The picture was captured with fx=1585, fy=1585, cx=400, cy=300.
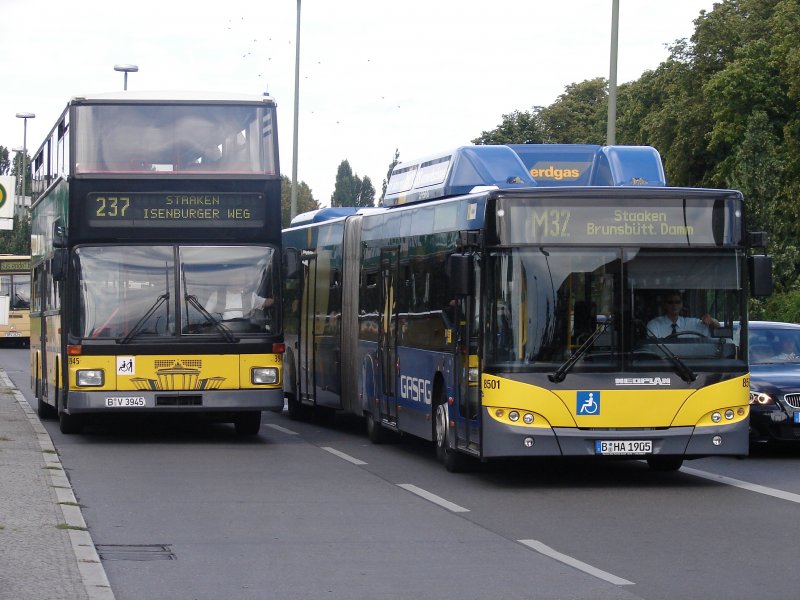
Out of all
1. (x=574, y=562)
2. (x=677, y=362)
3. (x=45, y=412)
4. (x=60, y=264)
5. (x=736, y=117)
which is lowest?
(x=45, y=412)

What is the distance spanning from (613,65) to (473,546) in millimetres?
17459

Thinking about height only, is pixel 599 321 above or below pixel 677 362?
above

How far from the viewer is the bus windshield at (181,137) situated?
784 inches

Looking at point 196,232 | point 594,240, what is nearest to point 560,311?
point 594,240

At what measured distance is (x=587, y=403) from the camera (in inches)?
574

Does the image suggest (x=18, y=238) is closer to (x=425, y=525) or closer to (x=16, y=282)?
(x=16, y=282)

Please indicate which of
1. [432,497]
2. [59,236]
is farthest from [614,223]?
[59,236]

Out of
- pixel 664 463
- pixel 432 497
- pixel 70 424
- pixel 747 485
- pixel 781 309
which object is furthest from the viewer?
pixel 781 309

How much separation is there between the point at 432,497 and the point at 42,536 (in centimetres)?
428

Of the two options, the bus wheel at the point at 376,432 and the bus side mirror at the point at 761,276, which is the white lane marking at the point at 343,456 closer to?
the bus wheel at the point at 376,432

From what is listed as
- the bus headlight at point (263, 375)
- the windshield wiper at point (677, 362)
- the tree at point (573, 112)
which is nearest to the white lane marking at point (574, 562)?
the windshield wiper at point (677, 362)

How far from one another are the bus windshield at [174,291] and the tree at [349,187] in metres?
148

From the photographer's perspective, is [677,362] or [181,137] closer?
[677,362]

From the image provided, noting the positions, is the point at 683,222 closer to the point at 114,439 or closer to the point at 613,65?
the point at 114,439
